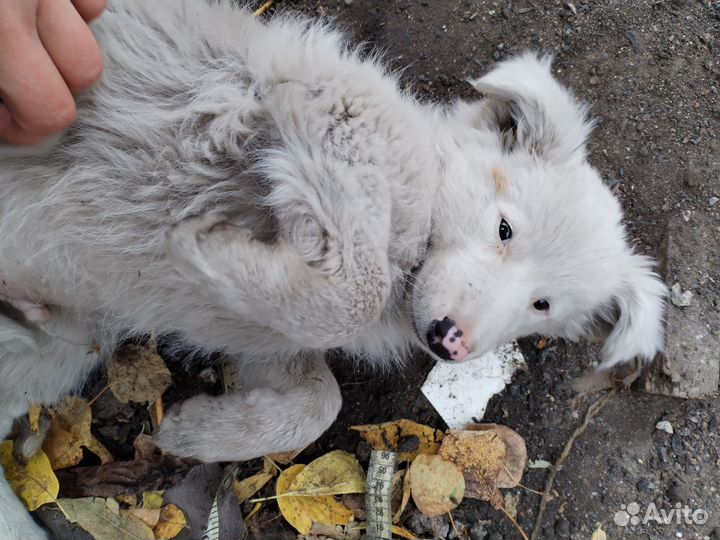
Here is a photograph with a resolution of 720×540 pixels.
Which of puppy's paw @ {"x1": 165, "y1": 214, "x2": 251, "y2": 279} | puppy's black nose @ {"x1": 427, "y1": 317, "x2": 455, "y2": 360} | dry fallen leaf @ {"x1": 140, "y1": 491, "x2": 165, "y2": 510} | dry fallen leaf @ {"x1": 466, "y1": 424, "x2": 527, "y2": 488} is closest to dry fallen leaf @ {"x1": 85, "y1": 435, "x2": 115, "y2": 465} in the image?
dry fallen leaf @ {"x1": 140, "y1": 491, "x2": 165, "y2": 510}

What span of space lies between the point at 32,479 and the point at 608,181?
11.9 feet

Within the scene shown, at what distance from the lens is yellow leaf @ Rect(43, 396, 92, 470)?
2.96 m

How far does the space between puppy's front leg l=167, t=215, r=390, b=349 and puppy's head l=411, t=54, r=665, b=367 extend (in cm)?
46

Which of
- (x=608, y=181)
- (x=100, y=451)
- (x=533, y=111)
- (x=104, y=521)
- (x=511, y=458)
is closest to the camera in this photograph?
(x=533, y=111)

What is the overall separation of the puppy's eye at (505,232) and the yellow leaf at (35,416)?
8.17 ft

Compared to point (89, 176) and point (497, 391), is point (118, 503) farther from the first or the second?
point (497, 391)

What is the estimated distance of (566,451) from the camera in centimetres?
328

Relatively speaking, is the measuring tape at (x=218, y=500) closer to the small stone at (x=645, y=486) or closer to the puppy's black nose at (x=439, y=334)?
the puppy's black nose at (x=439, y=334)

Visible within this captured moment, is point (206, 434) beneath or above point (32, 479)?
above

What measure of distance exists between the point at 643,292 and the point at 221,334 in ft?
6.83

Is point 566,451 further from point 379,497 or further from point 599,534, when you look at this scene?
point 379,497

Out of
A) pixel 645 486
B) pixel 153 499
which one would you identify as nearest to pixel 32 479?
pixel 153 499

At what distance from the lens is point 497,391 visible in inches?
133

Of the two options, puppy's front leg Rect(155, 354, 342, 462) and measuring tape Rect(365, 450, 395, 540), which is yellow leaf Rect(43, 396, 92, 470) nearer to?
puppy's front leg Rect(155, 354, 342, 462)
